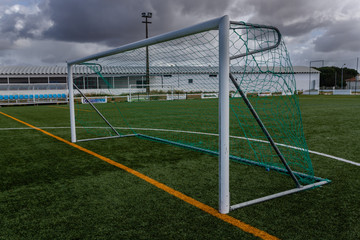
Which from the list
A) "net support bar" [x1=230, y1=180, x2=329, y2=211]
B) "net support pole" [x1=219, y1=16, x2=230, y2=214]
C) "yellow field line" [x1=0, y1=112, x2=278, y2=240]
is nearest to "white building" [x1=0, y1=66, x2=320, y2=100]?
"net support pole" [x1=219, y1=16, x2=230, y2=214]

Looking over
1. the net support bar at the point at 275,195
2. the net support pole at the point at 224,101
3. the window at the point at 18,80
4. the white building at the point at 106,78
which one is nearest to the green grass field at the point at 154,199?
the net support bar at the point at 275,195

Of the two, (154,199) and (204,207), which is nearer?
(204,207)

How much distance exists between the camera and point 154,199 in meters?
3.24

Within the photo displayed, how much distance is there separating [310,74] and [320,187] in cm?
6004

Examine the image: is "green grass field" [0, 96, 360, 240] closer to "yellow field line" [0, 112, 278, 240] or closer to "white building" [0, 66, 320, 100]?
"yellow field line" [0, 112, 278, 240]

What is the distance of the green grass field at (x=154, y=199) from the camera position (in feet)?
8.29

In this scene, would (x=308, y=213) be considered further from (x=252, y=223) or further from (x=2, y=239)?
(x=2, y=239)

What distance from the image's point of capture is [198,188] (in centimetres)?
359

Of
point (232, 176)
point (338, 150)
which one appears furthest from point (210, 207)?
point (338, 150)

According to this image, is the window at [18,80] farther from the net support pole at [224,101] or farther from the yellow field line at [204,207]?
the net support pole at [224,101]

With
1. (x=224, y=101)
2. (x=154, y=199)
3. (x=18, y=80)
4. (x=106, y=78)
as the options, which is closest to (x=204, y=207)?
(x=154, y=199)

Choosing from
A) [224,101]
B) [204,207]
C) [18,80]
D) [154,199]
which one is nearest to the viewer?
[224,101]

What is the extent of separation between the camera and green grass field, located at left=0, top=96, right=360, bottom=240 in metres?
2.53

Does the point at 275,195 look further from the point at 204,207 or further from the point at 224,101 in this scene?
the point at 224,101
